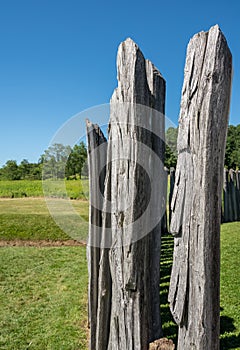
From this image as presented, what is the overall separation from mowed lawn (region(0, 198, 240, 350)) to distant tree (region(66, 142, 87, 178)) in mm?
2011

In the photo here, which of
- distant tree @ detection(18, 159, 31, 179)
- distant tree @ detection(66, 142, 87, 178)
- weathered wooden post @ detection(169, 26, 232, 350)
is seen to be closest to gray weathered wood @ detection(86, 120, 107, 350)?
weathered wooden post @ detection(169, 26, 232, 350)

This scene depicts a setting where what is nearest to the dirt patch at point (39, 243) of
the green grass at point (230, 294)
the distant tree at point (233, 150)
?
the green grass at point (230, 294)

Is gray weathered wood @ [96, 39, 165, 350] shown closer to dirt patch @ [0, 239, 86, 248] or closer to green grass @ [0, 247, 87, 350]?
green grass @ [0, 247, 87, 350]

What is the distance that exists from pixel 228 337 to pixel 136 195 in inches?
95.8

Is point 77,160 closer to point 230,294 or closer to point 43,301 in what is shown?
point 43,301

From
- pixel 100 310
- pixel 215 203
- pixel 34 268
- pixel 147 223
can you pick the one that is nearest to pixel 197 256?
pixel 215 203

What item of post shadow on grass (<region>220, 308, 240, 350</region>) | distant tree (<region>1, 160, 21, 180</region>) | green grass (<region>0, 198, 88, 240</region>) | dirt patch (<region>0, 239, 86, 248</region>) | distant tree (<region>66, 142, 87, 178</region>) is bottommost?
post shadow on grass (<region>220, 308, 240, 350</region>)

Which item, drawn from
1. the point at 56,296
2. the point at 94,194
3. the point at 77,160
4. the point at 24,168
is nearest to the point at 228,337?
the point at 94,194

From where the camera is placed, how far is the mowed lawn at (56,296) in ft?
13.7

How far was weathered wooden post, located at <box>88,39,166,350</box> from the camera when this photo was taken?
2.52 m

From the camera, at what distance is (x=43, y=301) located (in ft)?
17.9

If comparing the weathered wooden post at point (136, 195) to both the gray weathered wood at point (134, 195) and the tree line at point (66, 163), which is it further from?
the tree line at point (66, 163)

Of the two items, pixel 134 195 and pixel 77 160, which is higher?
pixel 77 160

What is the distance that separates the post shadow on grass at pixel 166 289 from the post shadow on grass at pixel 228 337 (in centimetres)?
52
